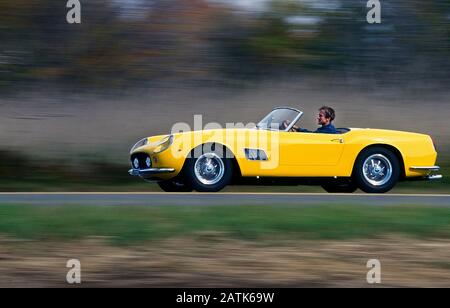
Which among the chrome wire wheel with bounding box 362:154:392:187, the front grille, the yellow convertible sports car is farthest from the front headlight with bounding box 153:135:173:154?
the chrome wire wheel with bounding box 362:154:392:187

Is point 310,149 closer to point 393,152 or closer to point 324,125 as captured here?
point 324,125

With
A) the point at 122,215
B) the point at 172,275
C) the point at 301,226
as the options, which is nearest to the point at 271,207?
the point at 301,226

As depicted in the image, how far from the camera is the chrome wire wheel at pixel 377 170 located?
13.3 m

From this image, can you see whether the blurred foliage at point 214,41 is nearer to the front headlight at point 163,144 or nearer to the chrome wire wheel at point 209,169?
the front headlight at point 163,144

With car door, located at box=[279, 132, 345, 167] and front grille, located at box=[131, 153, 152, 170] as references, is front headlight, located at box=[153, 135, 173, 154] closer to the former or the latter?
front grille, located at box=[131, 153, 152, 170]

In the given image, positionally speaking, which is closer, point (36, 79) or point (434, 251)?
point (434, 251)

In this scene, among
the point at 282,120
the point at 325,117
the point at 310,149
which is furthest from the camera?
the point at 325,117

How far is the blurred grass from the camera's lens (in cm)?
959

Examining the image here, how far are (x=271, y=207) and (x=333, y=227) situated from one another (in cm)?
140

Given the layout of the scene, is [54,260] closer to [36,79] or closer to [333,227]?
[333,227]

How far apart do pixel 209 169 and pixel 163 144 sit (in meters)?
0.79

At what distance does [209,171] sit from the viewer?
1270 centimetres

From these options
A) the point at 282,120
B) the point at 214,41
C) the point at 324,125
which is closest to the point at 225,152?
the point at 282,120
